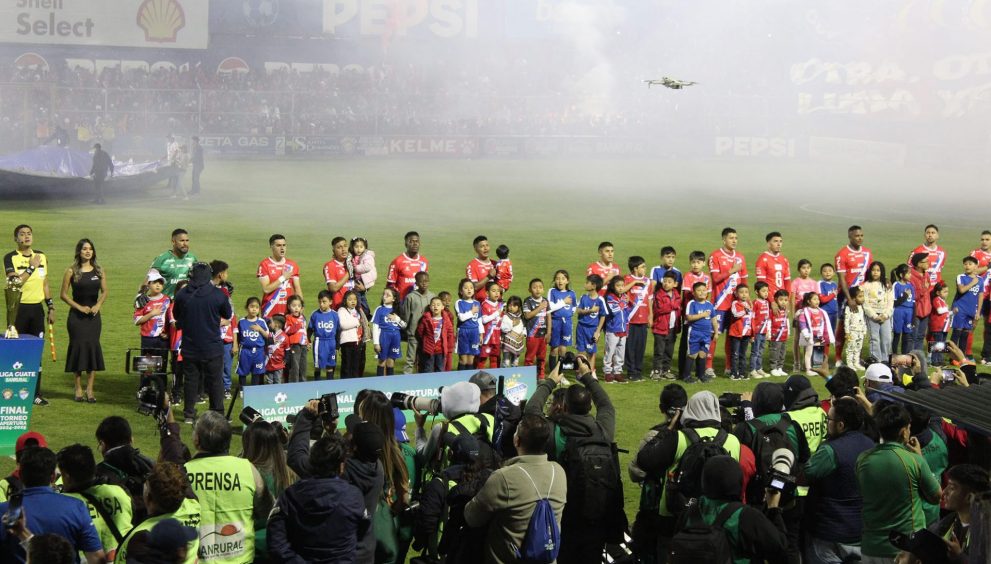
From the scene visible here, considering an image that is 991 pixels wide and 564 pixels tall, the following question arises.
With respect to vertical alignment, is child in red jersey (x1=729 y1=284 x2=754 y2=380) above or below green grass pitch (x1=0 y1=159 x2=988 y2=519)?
below

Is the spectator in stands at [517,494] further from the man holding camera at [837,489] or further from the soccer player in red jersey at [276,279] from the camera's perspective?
the soccer player in red jersey at [276,279]

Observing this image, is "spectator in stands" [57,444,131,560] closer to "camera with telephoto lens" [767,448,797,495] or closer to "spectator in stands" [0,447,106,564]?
"spectator in stands" [0,447,106,564]

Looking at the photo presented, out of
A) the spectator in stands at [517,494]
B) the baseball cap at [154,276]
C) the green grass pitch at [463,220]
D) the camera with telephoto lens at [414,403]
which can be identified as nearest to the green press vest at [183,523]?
the spectator in stands at [517,494]

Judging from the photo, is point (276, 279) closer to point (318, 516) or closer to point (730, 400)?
point (730, 400)

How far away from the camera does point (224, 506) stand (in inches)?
231

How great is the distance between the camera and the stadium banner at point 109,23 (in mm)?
44250

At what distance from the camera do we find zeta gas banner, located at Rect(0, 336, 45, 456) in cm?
1041

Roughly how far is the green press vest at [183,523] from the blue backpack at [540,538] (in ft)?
5.12

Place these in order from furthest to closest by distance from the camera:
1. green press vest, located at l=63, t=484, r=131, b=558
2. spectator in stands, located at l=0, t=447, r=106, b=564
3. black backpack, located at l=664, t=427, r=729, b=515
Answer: black backpack, located at l=664, t=427, r=729, b=515, green press vest, located at l=63, t=484, r=131, b=558, spectator in stands, located at l=0, t=447, r=106, b=564

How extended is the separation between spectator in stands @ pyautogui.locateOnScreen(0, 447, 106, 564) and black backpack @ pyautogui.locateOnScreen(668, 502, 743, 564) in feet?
8.62

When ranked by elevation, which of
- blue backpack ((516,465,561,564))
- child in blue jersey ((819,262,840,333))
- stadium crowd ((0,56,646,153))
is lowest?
blue backpack ((516,465,561,564))

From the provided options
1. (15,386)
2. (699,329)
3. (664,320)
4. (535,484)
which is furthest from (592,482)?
(664,320)

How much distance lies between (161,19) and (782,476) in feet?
142

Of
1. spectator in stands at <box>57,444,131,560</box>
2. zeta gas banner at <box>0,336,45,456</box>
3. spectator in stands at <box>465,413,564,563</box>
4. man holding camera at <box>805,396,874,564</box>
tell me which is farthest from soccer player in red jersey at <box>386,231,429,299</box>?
spectator in stands at <box>57,444,131,560</box>
